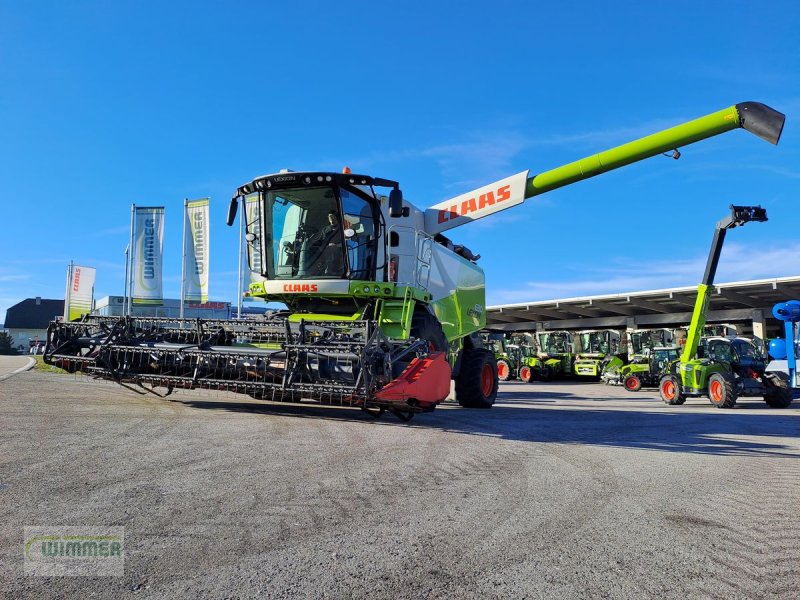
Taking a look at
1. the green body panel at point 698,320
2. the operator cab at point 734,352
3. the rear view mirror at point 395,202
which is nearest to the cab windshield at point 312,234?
the rear view mirror at point 395,202

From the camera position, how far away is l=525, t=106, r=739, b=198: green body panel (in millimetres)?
9938

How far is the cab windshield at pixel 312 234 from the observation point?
9273 millimetres

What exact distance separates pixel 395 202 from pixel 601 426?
4.91 metres

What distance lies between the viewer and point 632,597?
8.64ft

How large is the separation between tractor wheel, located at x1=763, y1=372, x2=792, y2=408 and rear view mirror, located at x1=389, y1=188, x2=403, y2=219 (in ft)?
44.0

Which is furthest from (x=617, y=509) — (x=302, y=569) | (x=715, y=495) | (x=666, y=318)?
(x=666, y=318)

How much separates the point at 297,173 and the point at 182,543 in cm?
694

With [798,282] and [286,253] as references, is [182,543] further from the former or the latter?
[798,282]

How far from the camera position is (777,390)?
16000mm

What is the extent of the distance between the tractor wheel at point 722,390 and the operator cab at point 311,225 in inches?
439

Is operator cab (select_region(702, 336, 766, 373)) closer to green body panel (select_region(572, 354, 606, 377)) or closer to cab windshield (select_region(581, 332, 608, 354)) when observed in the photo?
green body panel (select_region(572, 354, 606, 377))

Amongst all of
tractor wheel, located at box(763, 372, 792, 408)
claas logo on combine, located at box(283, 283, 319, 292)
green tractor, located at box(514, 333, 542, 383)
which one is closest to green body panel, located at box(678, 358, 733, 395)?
tractor wheel, located at box(763, 372, 792, 408)

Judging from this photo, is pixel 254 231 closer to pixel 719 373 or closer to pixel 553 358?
pixel 719 373

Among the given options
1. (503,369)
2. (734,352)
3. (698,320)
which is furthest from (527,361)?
(698,320)
